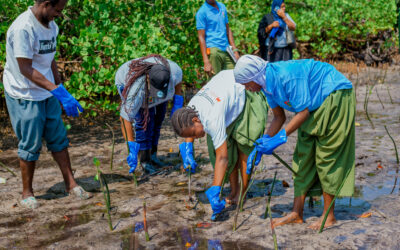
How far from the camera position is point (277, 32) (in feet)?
20.4

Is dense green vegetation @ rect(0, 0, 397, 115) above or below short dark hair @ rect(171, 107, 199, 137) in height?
above

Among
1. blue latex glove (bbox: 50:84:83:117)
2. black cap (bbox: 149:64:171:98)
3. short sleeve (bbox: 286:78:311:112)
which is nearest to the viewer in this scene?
short sleeve (bbox: 286:78:311:112)

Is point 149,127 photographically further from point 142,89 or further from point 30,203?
point 30,203

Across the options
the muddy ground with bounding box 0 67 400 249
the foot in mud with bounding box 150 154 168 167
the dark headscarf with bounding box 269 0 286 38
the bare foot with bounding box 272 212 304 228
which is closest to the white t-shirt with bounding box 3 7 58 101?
the muddy ground with bounding box 0 67 400 249

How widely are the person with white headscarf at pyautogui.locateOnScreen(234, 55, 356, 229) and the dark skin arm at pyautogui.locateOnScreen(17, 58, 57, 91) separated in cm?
148

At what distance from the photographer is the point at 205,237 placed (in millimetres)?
2986

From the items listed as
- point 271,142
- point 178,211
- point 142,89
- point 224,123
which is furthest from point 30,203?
point 271,142

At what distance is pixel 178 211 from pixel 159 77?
111 cm

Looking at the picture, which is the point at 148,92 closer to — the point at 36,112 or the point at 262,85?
the point at 36,112

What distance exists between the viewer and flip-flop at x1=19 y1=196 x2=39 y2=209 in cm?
351

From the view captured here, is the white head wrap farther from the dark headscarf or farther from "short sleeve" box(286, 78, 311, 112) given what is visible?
the dark headscarf

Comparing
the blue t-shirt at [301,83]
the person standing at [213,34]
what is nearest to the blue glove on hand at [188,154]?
the blue t-shirt at [301,83]

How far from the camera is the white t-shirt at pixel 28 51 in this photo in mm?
3160

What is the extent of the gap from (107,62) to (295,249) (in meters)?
3.63
